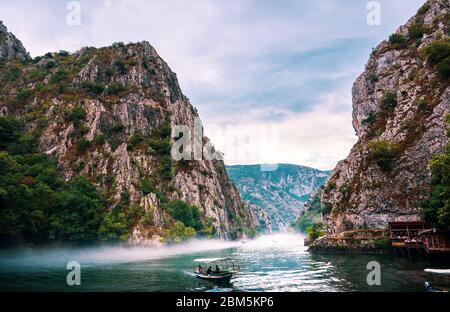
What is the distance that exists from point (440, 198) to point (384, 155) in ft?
117

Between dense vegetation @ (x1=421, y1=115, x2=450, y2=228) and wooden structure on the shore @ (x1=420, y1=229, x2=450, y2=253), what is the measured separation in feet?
4.96

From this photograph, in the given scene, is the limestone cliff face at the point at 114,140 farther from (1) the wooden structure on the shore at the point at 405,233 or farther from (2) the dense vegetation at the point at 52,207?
(1) the wooden structure on the shore at the point at 405,233

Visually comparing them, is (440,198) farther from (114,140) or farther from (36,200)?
(114,140)

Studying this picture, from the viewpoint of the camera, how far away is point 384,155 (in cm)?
9619

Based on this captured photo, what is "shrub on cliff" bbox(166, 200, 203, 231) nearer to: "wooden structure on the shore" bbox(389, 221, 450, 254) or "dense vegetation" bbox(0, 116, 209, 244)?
"dense vegetation" bbox(0, 116, 209, 244)

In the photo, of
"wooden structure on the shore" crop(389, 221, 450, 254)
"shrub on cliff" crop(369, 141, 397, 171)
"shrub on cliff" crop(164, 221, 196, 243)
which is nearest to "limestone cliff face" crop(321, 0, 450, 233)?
"shrub on cliff" crop(369, 141, 397, 171)

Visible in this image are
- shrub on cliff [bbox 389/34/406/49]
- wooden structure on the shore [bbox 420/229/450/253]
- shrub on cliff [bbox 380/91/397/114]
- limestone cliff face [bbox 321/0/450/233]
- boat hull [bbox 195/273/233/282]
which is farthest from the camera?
shrub on cliff [bbox 389/34/406/49]

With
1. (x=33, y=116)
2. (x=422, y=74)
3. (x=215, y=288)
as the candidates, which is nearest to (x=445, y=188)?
(x=215, y=288)

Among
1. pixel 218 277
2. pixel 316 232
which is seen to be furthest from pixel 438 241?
pixel 316 232

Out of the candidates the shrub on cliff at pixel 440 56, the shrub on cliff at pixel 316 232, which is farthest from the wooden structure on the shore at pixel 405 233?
the shrub on cliff at pixel 440 56

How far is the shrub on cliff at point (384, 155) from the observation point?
95875mm

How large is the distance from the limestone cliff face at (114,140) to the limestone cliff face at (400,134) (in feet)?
245

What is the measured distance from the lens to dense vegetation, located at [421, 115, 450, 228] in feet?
185

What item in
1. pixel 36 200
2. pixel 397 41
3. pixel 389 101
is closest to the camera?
pixel 36 200
